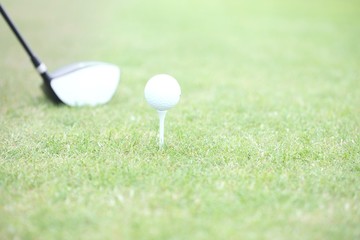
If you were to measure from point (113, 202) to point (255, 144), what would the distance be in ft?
6.20

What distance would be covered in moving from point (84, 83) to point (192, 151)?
2111mm

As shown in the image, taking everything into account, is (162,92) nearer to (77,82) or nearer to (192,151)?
(192,151)

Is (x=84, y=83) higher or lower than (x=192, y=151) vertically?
higher

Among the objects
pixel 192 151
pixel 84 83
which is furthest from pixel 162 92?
pixel 84 83

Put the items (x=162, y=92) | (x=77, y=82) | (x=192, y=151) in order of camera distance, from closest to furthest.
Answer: (x=162, y=92), (x=192, y=151), (x=77, y=82)

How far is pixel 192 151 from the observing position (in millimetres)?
4305

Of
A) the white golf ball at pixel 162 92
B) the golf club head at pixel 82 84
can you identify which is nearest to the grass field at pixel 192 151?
the golf club head at pixel 82 84

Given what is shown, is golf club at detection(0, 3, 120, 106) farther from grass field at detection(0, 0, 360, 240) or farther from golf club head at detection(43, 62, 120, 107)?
grass field at detection(0, 0, 360, 240)

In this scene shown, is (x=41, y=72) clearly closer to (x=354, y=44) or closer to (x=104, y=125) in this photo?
(x=104, y=125)

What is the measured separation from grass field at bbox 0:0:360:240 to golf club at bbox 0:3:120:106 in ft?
0.57

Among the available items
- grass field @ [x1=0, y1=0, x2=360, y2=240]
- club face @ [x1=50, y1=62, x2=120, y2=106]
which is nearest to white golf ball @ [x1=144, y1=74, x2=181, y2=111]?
grass field @ [x1=0, y1=0, x2=360, y2=240]

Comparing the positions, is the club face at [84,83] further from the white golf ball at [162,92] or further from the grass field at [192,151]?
the white golf ball at [162,92]

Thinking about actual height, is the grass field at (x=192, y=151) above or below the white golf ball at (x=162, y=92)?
below

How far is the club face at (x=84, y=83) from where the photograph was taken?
5.60 metres
